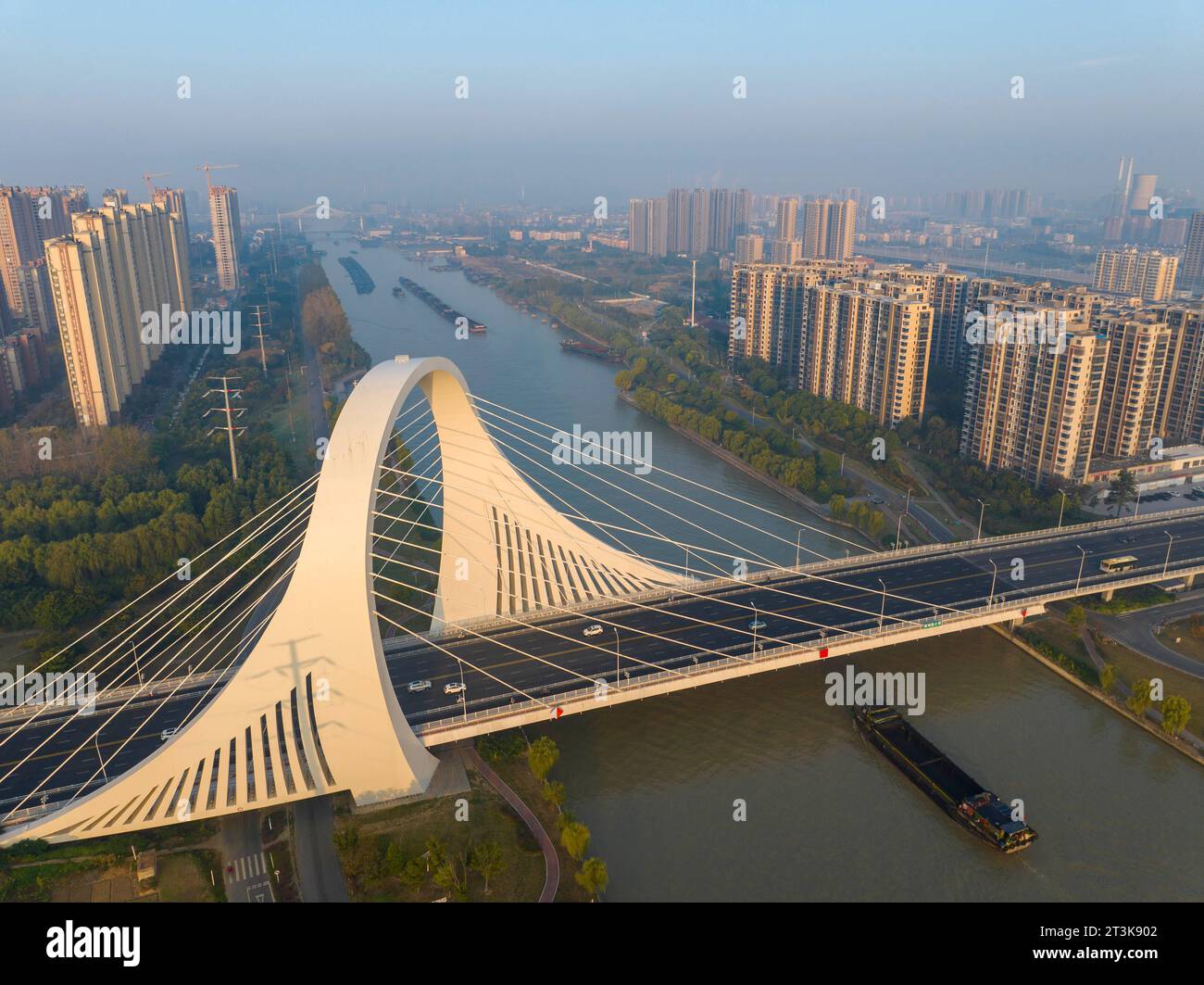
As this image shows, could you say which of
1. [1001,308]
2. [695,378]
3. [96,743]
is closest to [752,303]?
[695,378]

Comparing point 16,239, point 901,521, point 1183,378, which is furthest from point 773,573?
point 16,239

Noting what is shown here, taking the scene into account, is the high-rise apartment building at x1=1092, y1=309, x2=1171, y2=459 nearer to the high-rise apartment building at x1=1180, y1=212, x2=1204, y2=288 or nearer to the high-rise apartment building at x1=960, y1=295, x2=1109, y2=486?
the high-rise apartment building at x1=960, y1=295, x2=1109, y2=486

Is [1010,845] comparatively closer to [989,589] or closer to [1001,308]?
[989,589]

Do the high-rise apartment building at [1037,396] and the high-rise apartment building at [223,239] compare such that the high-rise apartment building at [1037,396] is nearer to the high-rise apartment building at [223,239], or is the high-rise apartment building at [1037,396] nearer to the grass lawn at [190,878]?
the grass lawn at [190,878]

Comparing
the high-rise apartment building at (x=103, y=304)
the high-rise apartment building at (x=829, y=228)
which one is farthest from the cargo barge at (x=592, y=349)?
the high-rise apartment building at (x=829, y=228)

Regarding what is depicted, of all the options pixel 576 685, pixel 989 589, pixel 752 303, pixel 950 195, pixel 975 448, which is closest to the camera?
pixel 576 685
